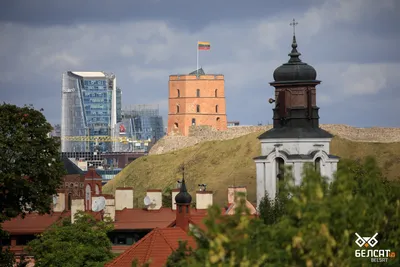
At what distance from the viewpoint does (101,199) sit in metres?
79.8

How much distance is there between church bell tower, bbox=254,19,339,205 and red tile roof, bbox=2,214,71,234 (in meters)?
23.5

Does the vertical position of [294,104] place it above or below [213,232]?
above

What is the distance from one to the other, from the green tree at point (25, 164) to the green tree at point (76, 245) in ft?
13.6

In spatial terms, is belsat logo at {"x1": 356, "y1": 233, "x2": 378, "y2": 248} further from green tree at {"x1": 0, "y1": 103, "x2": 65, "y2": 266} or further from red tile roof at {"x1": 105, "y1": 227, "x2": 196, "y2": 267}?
green tree at {"x1": 0, "y1": 103, "x2": 65, "y2": 266}

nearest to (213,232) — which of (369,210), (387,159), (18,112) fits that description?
(369,210)

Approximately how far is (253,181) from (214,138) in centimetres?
4459

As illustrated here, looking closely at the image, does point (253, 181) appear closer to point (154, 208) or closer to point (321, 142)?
point (154, 208)

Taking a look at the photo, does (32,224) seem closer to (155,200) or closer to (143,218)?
(155,200)

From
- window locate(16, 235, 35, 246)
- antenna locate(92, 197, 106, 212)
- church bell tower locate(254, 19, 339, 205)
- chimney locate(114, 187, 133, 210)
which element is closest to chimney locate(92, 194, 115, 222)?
antenna locate(92, 197, 106, 212)

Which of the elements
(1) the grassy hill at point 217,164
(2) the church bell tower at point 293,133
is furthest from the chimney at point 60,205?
(1) the grassy hill at point 217,164

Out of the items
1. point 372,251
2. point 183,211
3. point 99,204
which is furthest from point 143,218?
point 372,251

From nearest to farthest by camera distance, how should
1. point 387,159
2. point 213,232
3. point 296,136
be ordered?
point 213,232
point 296,136
point 387,159

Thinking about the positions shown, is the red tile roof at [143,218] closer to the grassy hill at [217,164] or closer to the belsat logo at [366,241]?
the belsat logo at [366,241]

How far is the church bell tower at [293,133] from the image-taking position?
61625 mm
